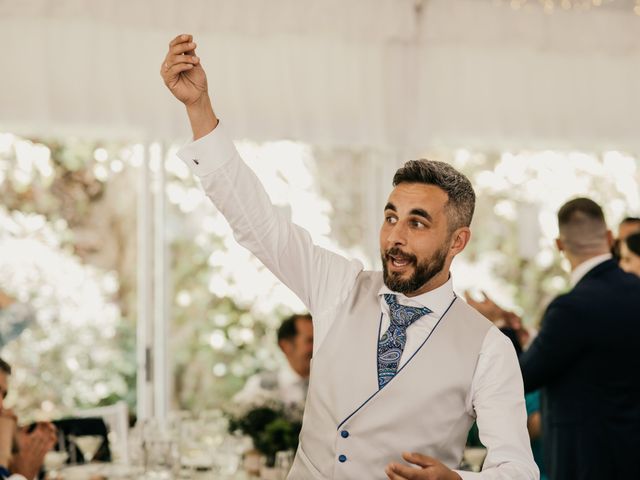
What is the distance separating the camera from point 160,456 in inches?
138

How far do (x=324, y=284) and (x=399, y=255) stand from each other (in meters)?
0.21

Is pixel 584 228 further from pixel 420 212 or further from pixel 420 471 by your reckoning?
pixel 420 471

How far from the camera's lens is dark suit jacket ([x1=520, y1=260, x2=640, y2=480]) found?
10.9ft

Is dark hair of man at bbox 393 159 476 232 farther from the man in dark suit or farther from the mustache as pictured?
the man in dark suit

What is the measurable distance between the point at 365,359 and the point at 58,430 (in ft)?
7.73

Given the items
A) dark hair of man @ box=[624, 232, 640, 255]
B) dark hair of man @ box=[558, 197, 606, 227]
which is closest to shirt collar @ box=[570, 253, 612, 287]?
dark hair of man @ box=[558, 197, 606, 227]

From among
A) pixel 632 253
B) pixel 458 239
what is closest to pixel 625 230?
pixel 632 253

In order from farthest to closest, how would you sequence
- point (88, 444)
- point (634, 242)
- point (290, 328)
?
point (634, 242) < point (290, 328) < point (88, 444)

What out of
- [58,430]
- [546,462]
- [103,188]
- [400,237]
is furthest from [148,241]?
[400,237]

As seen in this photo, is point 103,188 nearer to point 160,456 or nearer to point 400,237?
point 160,456

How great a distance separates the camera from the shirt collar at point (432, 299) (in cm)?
208

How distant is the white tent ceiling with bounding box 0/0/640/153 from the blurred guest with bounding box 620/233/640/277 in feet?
4.00

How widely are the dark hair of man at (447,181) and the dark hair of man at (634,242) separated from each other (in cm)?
247

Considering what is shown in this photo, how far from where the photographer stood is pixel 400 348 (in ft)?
6.68
